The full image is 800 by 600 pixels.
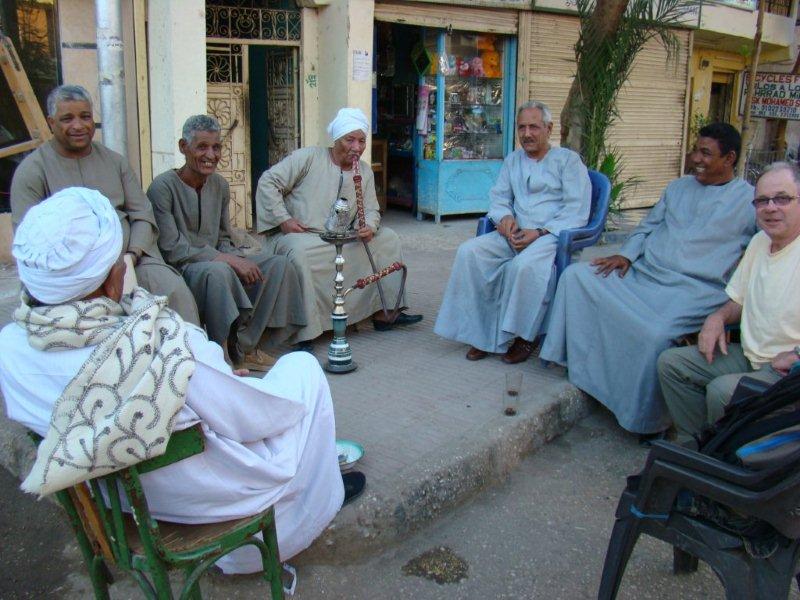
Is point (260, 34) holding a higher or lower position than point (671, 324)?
higher

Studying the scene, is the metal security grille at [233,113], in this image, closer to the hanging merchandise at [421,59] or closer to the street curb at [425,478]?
the hanging merchandise at [421,59]

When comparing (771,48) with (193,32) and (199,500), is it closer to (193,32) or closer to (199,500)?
(193,32)

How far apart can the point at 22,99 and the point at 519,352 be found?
507 centimetres

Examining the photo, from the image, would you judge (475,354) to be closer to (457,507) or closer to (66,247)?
(457,507)

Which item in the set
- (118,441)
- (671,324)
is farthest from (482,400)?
(118,441)

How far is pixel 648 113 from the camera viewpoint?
1242cm

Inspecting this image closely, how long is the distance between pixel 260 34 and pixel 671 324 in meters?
6.10

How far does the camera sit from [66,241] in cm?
175

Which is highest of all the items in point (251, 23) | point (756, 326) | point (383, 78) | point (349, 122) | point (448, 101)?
point (251, 23)

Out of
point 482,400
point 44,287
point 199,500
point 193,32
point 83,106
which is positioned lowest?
point 482,400

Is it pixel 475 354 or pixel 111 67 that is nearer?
pixel 111 67

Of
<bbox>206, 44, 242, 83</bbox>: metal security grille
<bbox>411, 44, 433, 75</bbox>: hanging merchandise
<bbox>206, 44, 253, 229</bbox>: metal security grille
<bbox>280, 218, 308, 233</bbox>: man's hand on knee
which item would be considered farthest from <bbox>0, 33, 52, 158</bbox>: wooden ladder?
<bbox>411, 44, 433, 75</bbox>: hanging merchandise

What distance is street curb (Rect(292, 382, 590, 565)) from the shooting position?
8.95ft

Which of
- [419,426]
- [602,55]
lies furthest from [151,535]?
[602,55]
